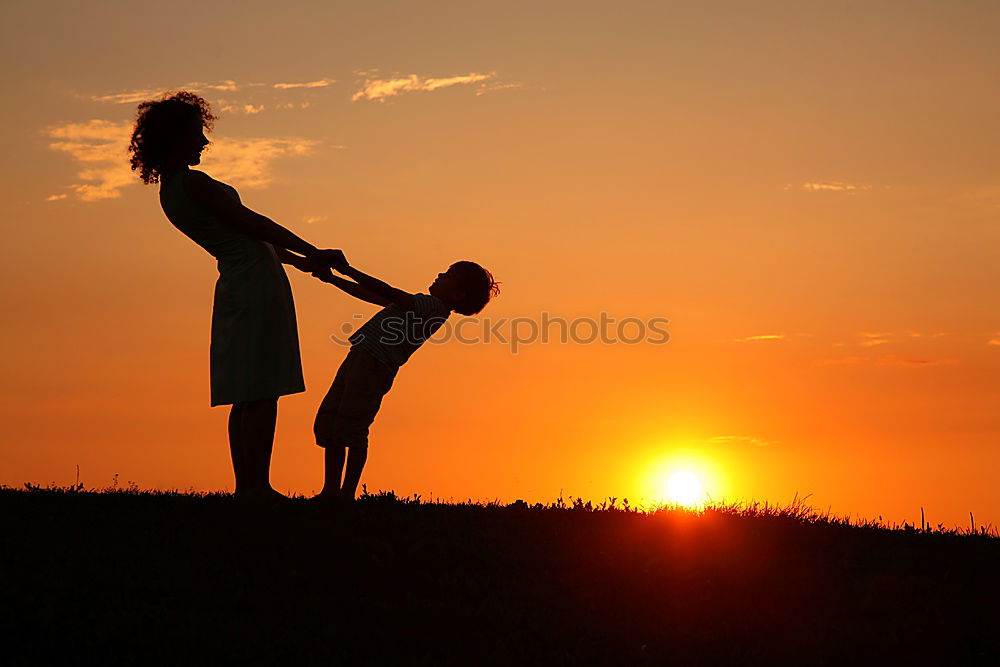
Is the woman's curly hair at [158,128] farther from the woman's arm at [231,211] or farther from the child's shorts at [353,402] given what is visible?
the child's shorts at [353,402]

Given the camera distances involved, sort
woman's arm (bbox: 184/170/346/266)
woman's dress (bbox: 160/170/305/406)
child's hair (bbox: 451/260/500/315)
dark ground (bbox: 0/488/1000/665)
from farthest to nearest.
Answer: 1. child's hair (bbox: 451/260/500/315)
2. woman's dress (bbox: 160/170/305/406)
3. woman's arm (bbox: 184/170/346/266)
4. dark ground (bbox: 0/488/1000/665)

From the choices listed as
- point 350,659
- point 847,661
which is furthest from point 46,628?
point 847,661

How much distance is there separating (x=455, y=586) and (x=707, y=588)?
2144 millimetres

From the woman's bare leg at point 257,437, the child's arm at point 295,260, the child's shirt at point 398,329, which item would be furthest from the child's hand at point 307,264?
the woman's bare leg at point 257,437

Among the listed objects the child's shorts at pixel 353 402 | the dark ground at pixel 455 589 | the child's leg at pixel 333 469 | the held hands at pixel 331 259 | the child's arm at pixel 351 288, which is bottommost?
the dark ground at pixel 455 589

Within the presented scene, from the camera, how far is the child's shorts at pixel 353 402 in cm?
1101

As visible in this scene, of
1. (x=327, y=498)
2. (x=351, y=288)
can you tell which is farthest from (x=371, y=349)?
(x=327, y=498)

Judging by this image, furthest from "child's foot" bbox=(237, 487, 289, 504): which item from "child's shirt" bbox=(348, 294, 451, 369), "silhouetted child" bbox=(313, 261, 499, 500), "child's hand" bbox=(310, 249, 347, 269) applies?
"child's hand" bbox=(310, 249, 347, 269)

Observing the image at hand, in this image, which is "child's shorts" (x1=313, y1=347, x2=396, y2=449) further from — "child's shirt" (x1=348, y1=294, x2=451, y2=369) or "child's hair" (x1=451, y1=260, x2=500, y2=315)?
"child's hair" (x1=451, y1=260, x2=500, y2=315)

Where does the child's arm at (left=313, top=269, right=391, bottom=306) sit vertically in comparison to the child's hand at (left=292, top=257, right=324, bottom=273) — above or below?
below

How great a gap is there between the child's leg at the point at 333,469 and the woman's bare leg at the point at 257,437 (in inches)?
36.2

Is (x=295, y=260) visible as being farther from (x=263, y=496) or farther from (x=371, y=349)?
(x=263, y=496)

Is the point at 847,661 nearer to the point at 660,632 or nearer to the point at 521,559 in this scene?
the point at 660,632

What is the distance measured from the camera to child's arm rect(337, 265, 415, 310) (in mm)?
10914
